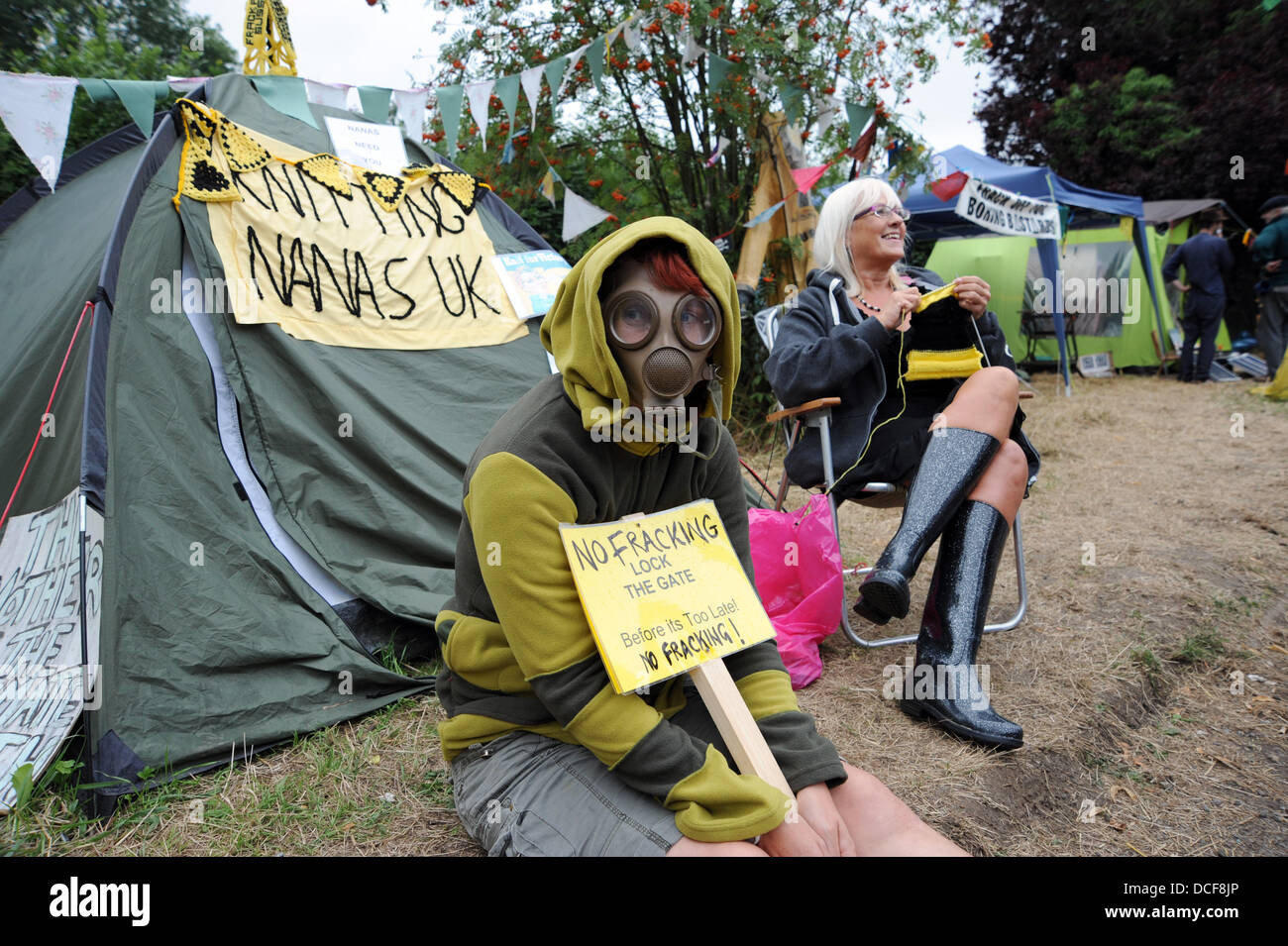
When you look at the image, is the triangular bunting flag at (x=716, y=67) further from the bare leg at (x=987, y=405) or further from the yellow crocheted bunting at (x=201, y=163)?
the bare leg at (x=987, y=405)

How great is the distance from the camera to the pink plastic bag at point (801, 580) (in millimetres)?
2330

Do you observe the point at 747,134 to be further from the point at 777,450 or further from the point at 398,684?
the point at 398,684

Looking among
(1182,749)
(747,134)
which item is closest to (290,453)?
(1182,749)

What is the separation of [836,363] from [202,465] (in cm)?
181

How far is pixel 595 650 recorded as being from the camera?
1213mm

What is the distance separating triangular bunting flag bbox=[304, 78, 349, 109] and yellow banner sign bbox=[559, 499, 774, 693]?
8.53 ft

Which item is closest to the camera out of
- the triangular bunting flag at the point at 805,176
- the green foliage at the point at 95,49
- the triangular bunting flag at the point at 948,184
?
the triangular bunting flag at the point at 805,176

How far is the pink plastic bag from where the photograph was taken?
2.33 m

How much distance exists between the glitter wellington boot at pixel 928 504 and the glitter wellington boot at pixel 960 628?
0.07 meters

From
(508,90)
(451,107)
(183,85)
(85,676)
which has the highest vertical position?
(508,90)

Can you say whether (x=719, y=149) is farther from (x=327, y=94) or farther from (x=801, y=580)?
(x=801, y=580)

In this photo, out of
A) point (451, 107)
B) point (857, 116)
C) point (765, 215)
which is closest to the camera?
point (451, 107)

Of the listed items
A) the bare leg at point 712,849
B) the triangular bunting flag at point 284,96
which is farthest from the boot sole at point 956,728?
the triangular bunting flag at point 284,96

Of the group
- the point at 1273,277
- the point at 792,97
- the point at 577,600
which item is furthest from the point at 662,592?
the point at 1273,277
